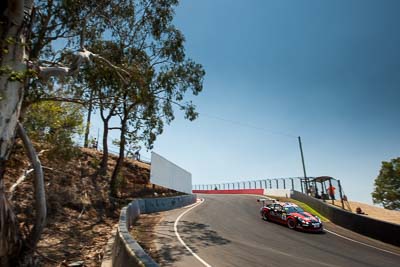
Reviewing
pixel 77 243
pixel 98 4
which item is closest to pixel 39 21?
pixel 98 4

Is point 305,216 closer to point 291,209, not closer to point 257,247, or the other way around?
point 291,209

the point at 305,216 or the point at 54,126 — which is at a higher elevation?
the point at 54,126

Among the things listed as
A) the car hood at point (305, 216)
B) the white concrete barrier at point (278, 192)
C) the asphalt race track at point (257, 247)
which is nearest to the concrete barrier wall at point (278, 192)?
the white concrete barrier at point (278, 192)

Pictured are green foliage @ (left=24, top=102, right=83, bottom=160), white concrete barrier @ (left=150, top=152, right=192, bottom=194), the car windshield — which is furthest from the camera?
white concrete barrier @ (left=150, top=152, right=192, bottom=194)

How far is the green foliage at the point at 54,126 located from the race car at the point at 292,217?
12.4 m

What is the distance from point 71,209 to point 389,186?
2063 inches

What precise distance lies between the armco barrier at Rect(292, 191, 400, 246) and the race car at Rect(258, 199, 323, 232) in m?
2.46

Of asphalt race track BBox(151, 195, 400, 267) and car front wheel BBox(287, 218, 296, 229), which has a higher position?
car front wheel BBox(287, 218, 296, 229)

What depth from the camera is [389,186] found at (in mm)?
48000

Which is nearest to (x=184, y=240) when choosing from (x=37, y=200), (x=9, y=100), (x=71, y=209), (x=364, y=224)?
(x=37, y=200)

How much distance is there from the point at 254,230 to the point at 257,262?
591cm

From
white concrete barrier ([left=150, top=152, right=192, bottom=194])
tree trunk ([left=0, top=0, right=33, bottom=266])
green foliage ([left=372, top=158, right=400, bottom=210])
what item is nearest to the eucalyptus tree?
tree trunk ([left=0, top=0, right=33, bottom=266])

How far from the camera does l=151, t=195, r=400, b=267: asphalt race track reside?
30.8ft

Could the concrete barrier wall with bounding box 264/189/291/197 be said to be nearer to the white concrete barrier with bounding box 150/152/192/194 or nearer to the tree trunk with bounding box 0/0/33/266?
the white concrete barrier with bounding box 150/152/192/194
